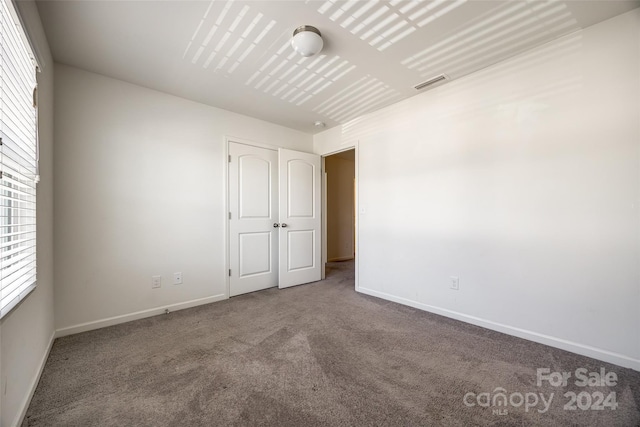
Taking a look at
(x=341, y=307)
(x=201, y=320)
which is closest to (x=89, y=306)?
(x=201, y=320)

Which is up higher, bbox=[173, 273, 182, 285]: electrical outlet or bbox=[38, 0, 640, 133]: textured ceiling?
bbox=[38, 0, 640, 133]: textured ceiling

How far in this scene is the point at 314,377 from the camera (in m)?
1.66

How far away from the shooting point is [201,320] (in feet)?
8.43

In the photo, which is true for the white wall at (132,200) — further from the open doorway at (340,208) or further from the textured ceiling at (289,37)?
the open doorway at (340,208)

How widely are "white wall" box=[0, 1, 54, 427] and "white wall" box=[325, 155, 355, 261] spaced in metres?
4.43

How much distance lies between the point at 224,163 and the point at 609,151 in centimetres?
358

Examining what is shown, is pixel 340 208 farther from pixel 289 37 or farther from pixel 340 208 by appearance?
pixel 289 37

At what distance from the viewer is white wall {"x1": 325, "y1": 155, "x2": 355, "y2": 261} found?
584 centimetres

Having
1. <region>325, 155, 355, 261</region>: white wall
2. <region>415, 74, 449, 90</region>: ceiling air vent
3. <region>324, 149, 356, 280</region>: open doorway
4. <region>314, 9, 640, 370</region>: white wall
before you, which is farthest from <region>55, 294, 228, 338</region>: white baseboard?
<region>415, 74, 449, 90</region>: ceiling air vent

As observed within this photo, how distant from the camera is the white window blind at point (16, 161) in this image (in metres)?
1.16

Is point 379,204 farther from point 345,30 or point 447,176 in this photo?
point 345,30

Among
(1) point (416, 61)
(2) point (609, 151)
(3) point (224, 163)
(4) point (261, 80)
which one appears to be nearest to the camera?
(2) point (609, 151)

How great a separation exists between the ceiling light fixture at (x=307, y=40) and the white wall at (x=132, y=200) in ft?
5.61

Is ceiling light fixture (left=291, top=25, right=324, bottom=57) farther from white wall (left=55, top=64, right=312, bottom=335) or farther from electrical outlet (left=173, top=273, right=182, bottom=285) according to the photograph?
electrical outlet (left=173, top=273, right=182, bottom=285)
